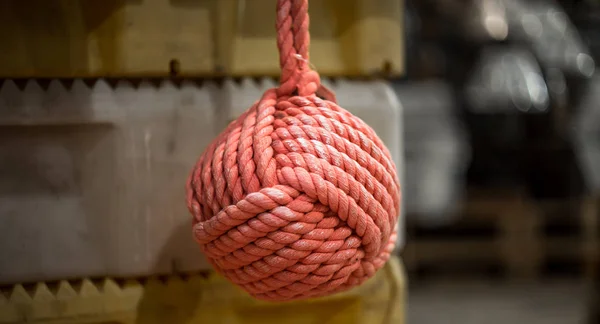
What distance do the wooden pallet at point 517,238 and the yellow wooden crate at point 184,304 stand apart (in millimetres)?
2049

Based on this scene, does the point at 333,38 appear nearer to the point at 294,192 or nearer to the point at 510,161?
the point at 294,192

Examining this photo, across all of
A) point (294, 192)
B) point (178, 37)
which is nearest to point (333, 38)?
point (178, 37)

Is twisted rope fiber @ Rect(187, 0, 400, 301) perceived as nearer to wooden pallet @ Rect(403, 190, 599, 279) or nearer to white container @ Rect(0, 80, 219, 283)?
white container @ Rect(0, 80, 219, 283)

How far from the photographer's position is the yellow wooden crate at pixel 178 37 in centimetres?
75

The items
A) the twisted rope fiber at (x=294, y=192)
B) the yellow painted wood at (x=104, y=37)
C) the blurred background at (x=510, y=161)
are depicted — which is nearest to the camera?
the twisted rope fiber at (x=294, y=192)

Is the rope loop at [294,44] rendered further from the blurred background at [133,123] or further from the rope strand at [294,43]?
the blurred background at [133,123]

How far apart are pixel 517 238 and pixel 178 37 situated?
238cm

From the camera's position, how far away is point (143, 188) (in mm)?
787

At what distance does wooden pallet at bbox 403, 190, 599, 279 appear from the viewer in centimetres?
284

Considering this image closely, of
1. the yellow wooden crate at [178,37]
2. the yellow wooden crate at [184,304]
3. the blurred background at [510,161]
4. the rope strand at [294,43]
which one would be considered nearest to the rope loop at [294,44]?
the rope strand at [294,43]

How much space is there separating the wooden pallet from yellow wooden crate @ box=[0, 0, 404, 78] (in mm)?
2132

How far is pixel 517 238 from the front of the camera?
2.86 metres

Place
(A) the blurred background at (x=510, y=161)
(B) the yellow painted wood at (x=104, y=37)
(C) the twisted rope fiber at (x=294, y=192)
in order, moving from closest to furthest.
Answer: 1. (C) the twisted rope fiber at (x=294, y=192)
2. (B) the yellow painted wood at (x=104, y=37)
3. (A) the blurred background at (x=510, y=161)

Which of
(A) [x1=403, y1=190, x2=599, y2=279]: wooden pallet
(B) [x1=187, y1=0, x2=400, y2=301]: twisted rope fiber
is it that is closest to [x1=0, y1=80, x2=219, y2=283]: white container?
(B) [x1=187, y1=0, x2=400, y2=301]: twisted rope fiber
